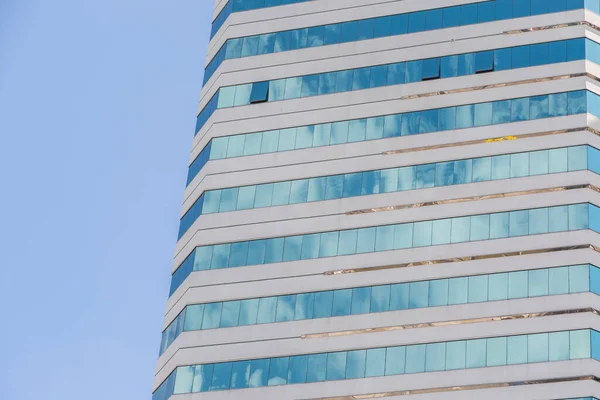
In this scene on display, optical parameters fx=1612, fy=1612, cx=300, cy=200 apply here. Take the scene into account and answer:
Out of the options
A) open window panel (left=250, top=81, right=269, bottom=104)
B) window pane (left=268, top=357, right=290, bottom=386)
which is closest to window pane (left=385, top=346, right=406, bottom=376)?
window pane (left=268, top=357, right=290, bottom=386)

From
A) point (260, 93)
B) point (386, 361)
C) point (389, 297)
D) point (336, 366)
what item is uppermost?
point (260, 93)

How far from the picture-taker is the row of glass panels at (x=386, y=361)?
103625 mm

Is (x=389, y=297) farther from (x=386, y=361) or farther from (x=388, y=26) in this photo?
(x=388, y=26)

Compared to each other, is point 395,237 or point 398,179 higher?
point 398,179

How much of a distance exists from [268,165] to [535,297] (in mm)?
23139

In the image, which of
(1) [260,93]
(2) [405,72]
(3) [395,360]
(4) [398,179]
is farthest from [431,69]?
(3) [395,360]

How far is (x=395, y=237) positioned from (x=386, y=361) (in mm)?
9389

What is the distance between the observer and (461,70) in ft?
384

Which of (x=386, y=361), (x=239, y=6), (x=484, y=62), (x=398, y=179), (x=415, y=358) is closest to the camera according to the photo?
(x=415, y=358)

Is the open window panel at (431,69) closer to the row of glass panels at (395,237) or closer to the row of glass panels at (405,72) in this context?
the row of glass panels at (405,72)

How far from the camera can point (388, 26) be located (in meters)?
121

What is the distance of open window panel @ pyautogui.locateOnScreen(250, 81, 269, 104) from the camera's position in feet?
398

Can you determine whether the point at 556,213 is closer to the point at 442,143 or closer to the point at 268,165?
the point at 442,143

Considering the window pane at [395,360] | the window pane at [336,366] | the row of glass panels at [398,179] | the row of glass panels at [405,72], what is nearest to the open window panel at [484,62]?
the row of glass panels at [405,72]
